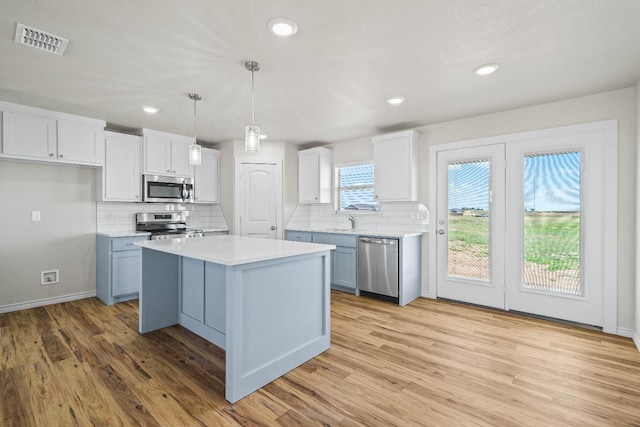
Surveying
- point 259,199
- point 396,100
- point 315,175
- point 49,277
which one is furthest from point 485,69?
point 49,277

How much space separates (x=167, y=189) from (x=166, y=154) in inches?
20.6

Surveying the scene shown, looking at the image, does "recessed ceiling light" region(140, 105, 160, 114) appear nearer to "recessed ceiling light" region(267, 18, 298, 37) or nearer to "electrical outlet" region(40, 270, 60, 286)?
"recessed ceiling light" region(267, 18, 298, 37)

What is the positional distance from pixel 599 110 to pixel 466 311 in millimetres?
2458

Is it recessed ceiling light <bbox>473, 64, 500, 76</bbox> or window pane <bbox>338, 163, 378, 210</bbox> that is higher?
recessed ceiling light <bbox>473, 64, 500, 76</bbox>

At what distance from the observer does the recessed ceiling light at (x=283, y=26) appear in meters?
1.95

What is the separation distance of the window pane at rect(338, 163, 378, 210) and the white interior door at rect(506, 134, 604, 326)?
1.93 metres

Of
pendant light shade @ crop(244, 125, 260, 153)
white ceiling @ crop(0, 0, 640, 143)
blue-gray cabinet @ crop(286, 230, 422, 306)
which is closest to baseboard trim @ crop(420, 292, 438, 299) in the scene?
blue-gray cabinet @ crop(286, 230, 422, 306)

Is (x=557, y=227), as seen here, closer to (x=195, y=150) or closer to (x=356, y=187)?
(x=356, y=187)

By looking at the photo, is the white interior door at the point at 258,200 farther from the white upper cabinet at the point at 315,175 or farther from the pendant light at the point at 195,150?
the pendant light at the point at 195,150

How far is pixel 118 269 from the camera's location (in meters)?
4.00

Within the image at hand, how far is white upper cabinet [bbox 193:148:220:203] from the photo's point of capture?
518 centimetres

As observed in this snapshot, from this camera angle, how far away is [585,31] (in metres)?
2.05

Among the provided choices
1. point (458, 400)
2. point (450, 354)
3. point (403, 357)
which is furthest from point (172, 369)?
point (450, 354)

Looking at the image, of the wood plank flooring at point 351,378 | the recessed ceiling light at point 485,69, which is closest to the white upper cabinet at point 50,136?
the wood plank flooring at point 351,378
